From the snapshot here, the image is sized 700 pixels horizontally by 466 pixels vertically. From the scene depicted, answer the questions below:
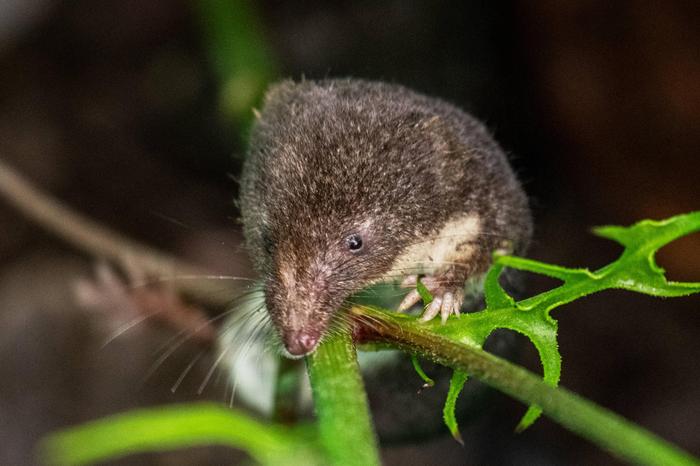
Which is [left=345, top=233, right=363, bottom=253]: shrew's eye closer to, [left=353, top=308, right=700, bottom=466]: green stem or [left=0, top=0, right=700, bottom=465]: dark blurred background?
[left=353, top=308, right=700, bottom=466]: green stem

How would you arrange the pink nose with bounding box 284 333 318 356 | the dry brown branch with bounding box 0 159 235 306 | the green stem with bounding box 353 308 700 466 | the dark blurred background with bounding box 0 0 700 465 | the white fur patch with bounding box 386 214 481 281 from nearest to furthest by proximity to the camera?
the green stem with bounding box 353 308 700 466 → the pink nose with bounding box 284 333 318 356 → the white fur patch with bounding box 386 214 481 281 → the dry brown branch with bounding box 0 159 235 306 → the dark blurred background with bounding box 0 0 700 465

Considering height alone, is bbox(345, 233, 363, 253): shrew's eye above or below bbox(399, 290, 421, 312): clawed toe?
above

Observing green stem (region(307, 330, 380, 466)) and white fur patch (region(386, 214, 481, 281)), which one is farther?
white fur patch (region(386, 214, 481, 281))

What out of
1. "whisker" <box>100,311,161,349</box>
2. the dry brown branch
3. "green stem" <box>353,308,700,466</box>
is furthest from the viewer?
the dry brown branch

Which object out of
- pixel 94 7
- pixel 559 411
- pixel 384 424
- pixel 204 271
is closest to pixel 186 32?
pixel 94 7

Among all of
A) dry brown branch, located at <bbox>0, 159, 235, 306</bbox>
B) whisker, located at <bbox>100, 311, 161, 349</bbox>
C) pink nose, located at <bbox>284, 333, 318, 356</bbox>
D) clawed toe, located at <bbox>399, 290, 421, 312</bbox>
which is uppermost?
dry brown branch, located at <bbox>0, 159, 235, 306</bbox>

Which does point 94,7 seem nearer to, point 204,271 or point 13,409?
point 204,271

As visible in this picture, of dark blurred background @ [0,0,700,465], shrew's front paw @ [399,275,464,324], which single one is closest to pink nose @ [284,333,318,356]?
shrew's front paw @ [399,275,464,324]

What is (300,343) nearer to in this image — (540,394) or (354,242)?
(354,242)
